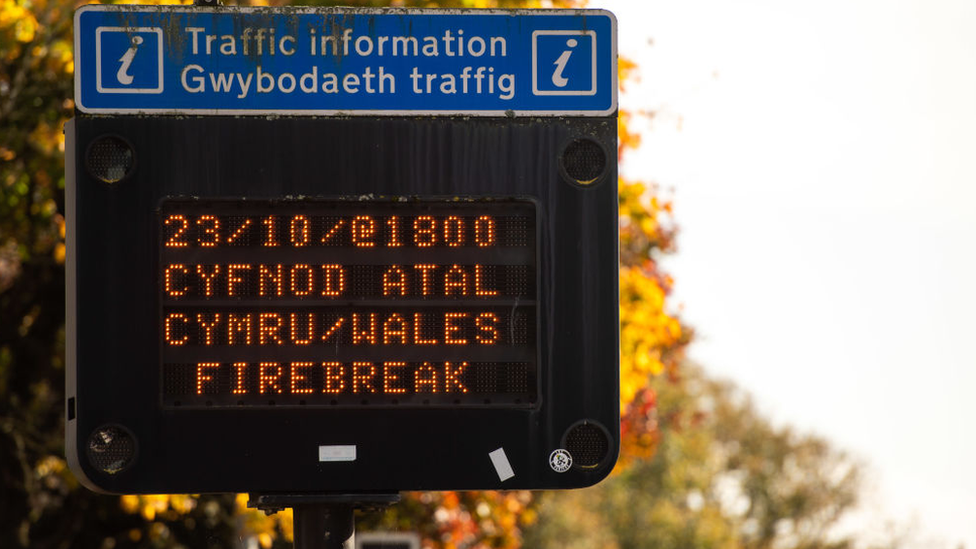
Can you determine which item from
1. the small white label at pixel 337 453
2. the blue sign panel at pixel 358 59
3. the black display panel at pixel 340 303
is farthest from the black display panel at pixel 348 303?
the blue sign panel at pixel 358 59

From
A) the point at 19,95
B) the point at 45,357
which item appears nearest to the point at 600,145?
the point at 19,95

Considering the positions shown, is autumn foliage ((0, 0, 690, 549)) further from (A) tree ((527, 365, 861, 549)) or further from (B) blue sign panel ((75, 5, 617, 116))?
(A) tree ((527, 365, 861, 549))

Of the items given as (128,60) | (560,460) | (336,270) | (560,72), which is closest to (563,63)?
(560,72)

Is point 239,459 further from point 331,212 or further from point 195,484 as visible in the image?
point 331,212

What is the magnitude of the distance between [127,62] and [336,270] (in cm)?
96

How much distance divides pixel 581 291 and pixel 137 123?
1.54 metres

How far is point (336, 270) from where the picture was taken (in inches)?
198

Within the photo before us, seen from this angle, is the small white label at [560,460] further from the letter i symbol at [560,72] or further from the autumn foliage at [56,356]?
the autumn foliage at [56,356]

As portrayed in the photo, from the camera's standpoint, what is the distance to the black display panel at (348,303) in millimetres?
4953

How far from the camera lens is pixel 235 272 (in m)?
5.01

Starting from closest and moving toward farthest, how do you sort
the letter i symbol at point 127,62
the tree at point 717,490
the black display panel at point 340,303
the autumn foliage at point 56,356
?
the black display panel at point 340,303, the letter i symbol at point 127,62, the autumn foliage at point 56,356, the tree at point 717,490

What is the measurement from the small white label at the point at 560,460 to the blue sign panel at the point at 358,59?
1106 millimetres

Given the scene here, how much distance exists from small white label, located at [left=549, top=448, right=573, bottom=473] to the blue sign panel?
111cm

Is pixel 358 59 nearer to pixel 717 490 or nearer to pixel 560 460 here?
pixel 560 460
